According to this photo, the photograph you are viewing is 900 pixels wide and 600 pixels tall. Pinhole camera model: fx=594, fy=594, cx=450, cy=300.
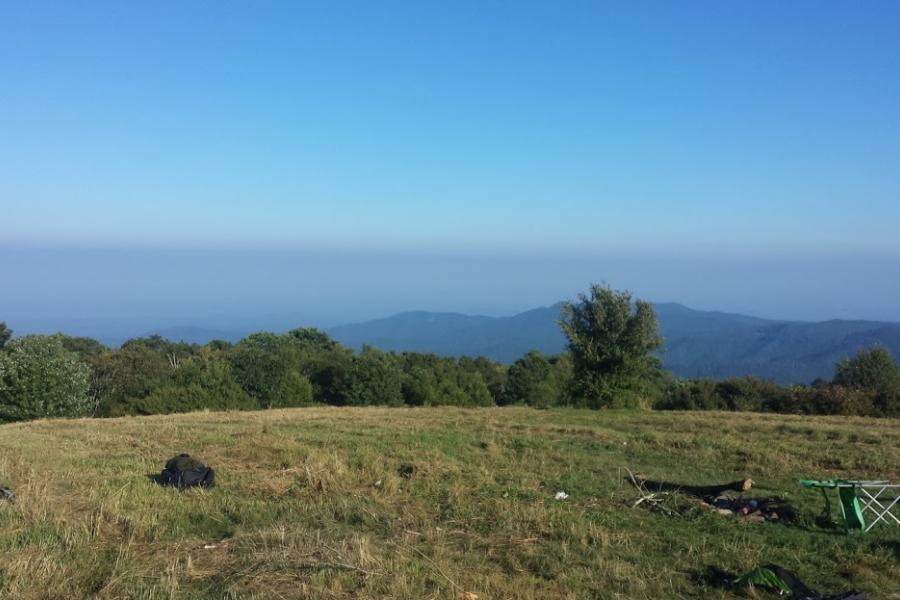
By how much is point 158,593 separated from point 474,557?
3645 mm

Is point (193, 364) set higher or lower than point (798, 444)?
lower

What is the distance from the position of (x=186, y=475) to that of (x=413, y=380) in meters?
56.8

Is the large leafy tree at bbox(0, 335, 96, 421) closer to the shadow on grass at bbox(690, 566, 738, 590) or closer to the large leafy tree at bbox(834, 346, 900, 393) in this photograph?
the shadow on grass at bbox(690, 566, 738, 590)

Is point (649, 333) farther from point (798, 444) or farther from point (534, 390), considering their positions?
point (534, 390)

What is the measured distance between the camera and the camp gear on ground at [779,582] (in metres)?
6.35

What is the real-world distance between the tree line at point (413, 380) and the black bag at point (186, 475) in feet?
92.0

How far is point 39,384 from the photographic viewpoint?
43.9 meters

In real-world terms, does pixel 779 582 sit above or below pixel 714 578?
above

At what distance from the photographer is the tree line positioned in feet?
120

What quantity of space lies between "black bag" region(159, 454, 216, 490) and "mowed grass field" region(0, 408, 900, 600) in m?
0.39

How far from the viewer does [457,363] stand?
80.9m

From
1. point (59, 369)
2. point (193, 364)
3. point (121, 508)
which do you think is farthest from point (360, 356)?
point (121, 508)

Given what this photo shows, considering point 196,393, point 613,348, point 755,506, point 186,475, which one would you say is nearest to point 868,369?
point 613,348

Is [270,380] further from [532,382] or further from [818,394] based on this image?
[818,394]
